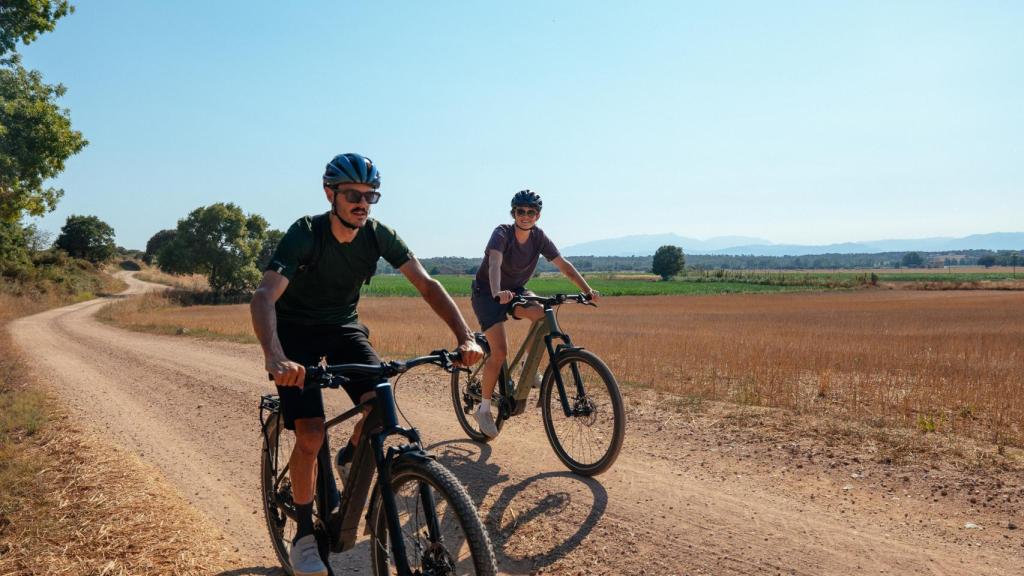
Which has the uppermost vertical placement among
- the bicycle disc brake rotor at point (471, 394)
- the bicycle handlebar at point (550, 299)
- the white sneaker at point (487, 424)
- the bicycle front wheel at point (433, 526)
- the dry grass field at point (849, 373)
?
the bicycle handlebar at point (550, 299)

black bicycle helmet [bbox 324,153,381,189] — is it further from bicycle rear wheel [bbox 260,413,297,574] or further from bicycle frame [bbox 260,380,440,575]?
bicycle rear wheel [bbox 260,413,297,574]

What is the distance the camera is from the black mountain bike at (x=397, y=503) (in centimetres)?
257

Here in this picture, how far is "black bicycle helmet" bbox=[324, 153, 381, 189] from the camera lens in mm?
3357

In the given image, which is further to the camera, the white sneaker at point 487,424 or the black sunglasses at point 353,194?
the white sneaker at point 487,424

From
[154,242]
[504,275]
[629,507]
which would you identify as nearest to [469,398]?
[504,275]

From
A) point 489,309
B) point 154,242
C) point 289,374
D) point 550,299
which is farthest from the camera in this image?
point 154,242

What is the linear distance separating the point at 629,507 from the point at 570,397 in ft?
3.86

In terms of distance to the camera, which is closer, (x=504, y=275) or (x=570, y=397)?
(x=570, y=397)

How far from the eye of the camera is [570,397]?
570 centimetres

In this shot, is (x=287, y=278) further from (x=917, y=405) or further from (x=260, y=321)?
(x=917, y=405)

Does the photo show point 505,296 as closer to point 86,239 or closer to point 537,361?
point 537,361

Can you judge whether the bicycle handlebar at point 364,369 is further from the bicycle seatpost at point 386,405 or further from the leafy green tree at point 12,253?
the leafy green tree at point 12,253

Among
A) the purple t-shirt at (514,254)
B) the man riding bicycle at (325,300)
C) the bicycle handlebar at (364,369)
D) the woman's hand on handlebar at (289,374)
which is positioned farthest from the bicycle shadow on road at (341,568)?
the purple t-shirt at (514,254)

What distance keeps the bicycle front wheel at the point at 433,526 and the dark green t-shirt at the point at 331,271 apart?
117 cm
